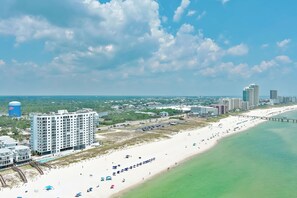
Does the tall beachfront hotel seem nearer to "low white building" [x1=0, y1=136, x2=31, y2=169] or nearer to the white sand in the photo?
"low white building" [x1=0, y1=136, x2=31, y2=169]

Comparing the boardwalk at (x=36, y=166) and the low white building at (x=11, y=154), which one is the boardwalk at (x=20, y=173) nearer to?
the low white building at (x=11, y=154)

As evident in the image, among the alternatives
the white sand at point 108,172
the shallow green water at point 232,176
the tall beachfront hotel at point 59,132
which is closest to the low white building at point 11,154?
the tall beachfront hotel at point 59,132

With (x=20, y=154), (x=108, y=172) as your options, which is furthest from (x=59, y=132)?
(x=108, y=172)

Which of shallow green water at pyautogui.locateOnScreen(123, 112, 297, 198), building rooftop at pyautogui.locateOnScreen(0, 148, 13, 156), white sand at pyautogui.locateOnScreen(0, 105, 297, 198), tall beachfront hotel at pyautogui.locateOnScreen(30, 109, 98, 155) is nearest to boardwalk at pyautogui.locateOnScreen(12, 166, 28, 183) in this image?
white sand at pyautogui.locateOnScreen(0, 105, 297, 198)

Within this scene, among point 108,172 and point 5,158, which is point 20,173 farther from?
point 108,172

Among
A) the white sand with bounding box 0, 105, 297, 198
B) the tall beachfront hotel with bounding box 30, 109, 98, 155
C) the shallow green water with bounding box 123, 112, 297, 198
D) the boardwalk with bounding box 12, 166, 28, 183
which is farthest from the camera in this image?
the tall beachfront hotel with bounding box 30, 109, 98, 155

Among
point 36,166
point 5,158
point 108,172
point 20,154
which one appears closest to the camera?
point 108,172

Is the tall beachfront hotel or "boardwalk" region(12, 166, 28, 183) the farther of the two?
the tall beachfront hotel
